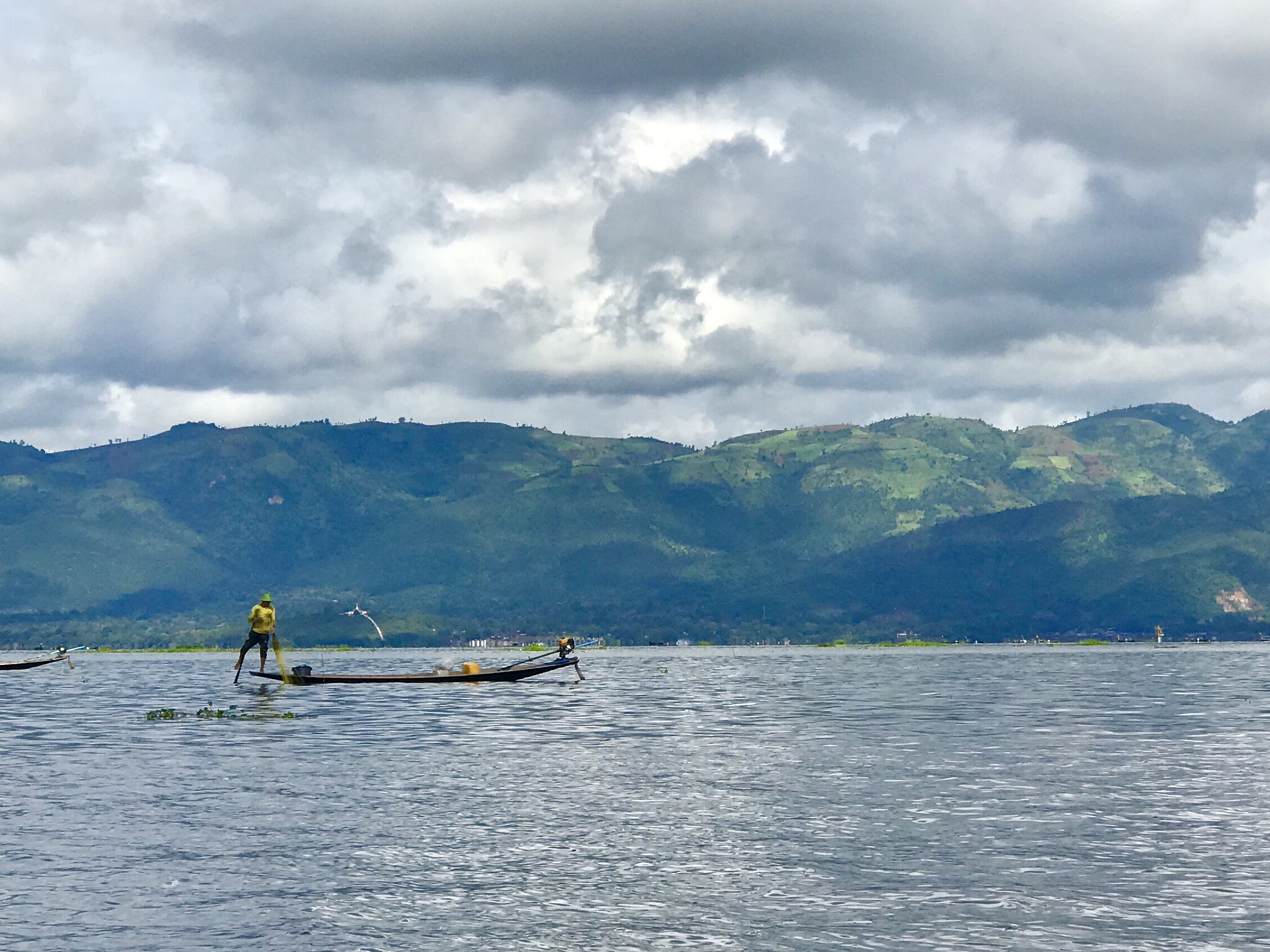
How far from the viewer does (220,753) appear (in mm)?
64375

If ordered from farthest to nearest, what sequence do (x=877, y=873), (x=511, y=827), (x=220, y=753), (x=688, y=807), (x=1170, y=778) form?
(x=220, y=753), (x=1170, y=778), (x=688, y=807), (x=511, y=827), (x=877, y=873)

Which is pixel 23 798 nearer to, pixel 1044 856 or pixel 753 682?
pixel 1044 856

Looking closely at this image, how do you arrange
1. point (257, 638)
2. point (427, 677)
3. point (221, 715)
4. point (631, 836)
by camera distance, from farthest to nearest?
1. point (427, 677)
2. point (257, 638)
3. point (221, 715)
4. point (631, 836)

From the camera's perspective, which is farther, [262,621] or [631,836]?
[262,621]

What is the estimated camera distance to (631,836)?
4191 cm

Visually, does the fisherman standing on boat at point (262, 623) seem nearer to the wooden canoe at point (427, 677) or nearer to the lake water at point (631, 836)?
the wooden canoe at point (427, 677)

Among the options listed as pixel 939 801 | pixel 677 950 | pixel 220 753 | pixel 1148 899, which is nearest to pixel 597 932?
pixel 677 950

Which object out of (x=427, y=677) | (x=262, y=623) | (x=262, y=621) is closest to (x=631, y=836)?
(x=262, y=623)

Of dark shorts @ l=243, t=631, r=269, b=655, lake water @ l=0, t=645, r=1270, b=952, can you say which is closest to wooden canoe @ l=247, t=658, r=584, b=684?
dark shorts @ l=243, t=631, r=269, b=655

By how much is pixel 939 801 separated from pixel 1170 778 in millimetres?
11952

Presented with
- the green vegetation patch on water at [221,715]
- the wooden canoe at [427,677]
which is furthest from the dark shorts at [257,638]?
the green vegetation patch on water at [221,715]

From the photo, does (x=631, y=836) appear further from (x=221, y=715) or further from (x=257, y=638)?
(x=257, y=638)

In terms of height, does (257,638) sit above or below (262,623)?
below

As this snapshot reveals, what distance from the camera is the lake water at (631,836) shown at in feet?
101
